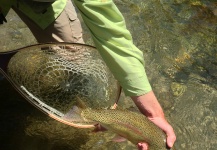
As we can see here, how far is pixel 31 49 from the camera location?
3.02m

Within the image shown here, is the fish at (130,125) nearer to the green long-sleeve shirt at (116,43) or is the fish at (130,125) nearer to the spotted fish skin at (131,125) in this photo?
the spotted fish skin at (131,125)

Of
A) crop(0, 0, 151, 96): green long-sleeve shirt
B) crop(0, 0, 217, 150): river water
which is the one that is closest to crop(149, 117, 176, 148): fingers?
crop(0, 0, 151, 96): green long-sleeve shirt

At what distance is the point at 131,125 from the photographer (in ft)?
8.04

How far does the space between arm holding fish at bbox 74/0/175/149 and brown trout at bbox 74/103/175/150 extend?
0.22 feet

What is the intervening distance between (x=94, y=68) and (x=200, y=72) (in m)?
1.32

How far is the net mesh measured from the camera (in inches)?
124

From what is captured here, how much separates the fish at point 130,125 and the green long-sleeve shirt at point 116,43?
17 cm

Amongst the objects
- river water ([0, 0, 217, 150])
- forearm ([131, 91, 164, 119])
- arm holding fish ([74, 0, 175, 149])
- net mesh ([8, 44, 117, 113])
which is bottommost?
river water ([0, 0, 217, 150])

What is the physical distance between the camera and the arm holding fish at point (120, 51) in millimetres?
2340

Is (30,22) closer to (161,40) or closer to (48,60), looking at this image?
(48,60)

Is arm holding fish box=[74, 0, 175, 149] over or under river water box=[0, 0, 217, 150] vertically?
over

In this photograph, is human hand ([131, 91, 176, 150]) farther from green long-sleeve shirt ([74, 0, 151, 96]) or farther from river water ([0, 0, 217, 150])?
river water ([0, 0, 217, 150])

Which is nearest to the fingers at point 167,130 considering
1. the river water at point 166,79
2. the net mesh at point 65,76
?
the net mesh at point 65,76

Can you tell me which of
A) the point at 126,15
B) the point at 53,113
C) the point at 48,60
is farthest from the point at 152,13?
the point at 53,113
